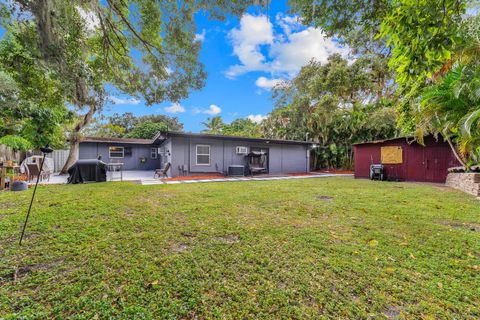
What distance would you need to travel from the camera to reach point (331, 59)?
13.0 m

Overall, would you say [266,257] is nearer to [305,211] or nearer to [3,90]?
[305,211]

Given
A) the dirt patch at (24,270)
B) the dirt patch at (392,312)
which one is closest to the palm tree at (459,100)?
the dirt patch at (392,312)

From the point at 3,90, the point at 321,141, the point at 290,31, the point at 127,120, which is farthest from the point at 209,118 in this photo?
the point at 290,31

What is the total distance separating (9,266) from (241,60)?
12.4 metres

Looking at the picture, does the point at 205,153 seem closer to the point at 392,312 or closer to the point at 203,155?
the point at 203,155

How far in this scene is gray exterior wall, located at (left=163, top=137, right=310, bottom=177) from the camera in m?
11.4

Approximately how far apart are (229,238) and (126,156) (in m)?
16.6

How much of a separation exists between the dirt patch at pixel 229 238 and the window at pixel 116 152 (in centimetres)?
1658

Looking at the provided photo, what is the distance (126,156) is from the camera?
1670 centimetres

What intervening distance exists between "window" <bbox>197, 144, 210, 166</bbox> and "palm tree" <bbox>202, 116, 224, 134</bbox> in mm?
14500

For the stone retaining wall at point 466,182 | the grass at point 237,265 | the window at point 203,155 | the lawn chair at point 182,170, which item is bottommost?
the grass at point 237,265

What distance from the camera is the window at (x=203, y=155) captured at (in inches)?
476

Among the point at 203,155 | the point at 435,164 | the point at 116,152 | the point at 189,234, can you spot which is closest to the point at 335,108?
the point at 435,164

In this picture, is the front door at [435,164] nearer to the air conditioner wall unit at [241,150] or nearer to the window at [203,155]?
the air conditioner wall unit at [241,150]
